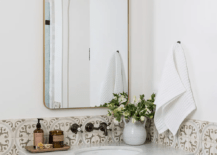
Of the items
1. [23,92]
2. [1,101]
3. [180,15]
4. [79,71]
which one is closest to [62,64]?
[79,71]

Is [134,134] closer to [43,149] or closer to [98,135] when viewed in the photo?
[98,135]

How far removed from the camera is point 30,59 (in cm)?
169

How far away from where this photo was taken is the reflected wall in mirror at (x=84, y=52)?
1724 millimetres

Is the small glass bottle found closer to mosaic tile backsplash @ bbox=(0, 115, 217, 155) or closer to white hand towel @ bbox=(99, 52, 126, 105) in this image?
mosaic tile backsplash @ bbox=(0, 115, 217, 155)

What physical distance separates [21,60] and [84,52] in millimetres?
409

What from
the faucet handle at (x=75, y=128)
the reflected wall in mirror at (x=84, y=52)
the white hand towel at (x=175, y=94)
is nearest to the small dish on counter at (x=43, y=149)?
the faucet handle at (x=75, y=128)

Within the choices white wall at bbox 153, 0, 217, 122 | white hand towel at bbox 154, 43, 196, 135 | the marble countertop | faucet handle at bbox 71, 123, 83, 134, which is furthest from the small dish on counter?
white wall at bbox 153, 0, 217, 122

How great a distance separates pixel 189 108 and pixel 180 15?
583 mm

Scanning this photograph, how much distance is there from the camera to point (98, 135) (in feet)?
6.04

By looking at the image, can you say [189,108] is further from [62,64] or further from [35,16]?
[35,16]

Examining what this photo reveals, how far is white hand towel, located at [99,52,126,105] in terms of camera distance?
6.12 ft

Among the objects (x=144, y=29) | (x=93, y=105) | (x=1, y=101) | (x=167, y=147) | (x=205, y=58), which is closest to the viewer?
(x=205, y=58)

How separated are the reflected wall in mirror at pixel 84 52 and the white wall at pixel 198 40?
0.33m

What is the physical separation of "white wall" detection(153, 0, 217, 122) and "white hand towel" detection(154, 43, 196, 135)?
0.13 ft
